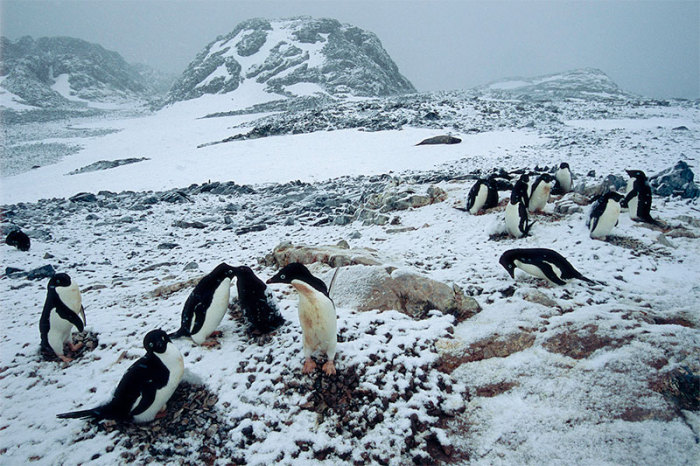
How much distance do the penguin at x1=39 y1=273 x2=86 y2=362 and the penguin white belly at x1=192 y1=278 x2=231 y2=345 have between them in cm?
145

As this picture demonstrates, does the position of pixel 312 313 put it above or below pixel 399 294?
above

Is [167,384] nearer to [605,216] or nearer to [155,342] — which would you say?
[155,342]

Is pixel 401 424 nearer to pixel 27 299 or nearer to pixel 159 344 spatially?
pixel 159 344

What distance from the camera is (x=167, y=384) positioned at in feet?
9.02

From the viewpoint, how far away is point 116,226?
9516 millimetres

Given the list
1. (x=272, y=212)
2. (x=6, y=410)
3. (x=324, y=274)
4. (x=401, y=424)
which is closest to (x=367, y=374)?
(x=401, y=424)

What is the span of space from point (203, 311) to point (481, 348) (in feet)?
9.33

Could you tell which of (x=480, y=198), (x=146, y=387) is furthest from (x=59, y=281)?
(x=480, y=198)

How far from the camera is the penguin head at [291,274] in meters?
3.04

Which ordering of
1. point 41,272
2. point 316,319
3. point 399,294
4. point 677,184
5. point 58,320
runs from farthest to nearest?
point 677,184 < point 41,272 < point 399,294 < point 58,320 < point 316,319

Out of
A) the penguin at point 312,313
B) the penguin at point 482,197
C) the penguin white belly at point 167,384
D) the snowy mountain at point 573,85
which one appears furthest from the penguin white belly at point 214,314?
the snowy mountain at point 573,85

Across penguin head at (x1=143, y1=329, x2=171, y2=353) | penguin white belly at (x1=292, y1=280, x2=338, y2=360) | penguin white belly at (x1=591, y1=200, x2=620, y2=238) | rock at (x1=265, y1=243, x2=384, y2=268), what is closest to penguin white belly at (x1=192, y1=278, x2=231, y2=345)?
penguin head at (x1=143, y1=329, x2=171, y2=353)

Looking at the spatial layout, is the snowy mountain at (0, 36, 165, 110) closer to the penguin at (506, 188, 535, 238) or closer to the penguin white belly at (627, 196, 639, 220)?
the penguin at (506, 188, 535, 238)

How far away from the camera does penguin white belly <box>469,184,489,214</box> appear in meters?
7.30
